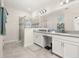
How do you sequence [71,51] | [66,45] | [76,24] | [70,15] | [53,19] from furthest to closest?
[53,19] < [70,15] < [76,24] < [66,45] < [71,51]

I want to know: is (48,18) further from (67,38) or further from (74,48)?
(74,48)

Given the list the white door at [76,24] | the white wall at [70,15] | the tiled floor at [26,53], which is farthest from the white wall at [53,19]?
the tiled floor at [26,53]

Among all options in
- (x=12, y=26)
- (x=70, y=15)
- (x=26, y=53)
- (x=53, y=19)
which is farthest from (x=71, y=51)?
(x=12, y=26)

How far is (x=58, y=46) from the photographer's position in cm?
218

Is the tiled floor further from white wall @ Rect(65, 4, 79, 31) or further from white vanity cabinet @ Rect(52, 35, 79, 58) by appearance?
white wall @ Rect(65, 4, 79, 31)

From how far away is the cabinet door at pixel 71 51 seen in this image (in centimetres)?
161

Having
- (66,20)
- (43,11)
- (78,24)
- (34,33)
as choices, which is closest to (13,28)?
(34,33)

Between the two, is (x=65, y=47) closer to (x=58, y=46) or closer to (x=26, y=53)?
(x=58, y=46)

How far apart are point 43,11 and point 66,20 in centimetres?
177

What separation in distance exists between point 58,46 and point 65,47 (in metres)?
0.31

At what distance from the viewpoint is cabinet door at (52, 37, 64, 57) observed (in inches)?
81.4

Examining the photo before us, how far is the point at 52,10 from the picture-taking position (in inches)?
131

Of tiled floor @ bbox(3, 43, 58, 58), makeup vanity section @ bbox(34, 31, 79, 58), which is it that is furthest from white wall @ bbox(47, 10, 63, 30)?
tiled floor @ bbox(3, 43, 58, 58)

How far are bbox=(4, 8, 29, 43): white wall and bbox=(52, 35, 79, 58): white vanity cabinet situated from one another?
3249mm
